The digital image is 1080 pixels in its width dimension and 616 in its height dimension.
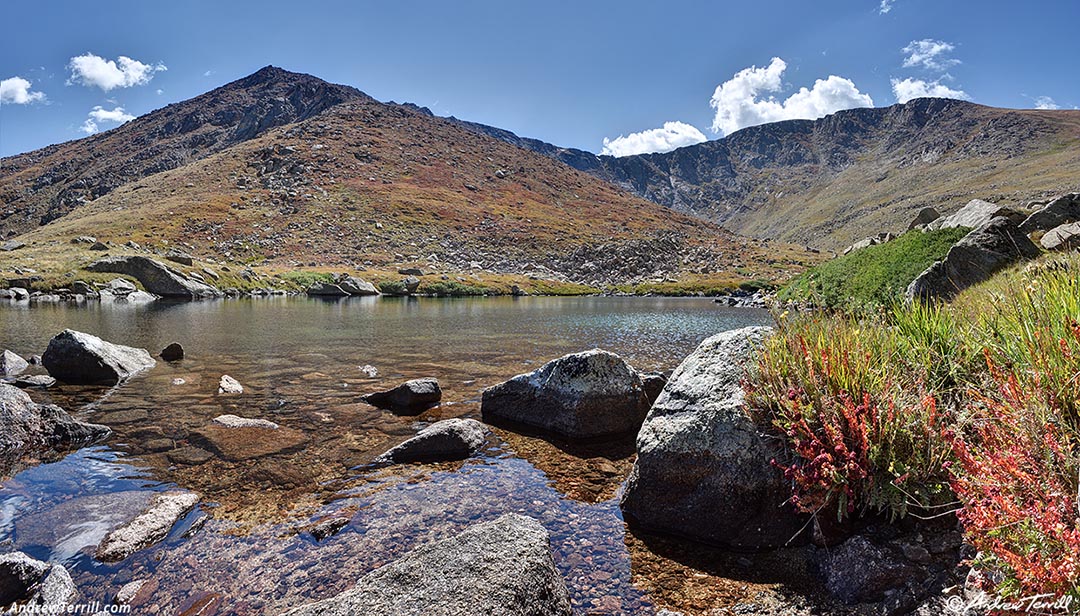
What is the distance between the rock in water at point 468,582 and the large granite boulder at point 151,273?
189 ft

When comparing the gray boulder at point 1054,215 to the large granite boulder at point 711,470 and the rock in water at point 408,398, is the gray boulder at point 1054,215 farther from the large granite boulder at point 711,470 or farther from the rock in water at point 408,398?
the rock in water at point 408,398

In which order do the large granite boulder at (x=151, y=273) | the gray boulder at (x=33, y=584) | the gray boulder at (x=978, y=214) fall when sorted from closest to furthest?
the gray boulder at (x=33, y=584)
the gray boulder at (x=978, y=214)
the large granite boulder at (x=151, y=273)

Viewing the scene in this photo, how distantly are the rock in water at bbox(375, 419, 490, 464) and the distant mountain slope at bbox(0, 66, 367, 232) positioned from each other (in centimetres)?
15410

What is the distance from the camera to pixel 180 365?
651 inches

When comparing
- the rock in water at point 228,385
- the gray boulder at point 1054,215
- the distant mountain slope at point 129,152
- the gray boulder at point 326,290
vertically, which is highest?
the distant mountain slope at point 129,152

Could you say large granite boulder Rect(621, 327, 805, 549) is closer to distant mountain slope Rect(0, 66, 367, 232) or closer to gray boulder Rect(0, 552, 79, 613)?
gray boulder Rect(0, 552, 79, 613)

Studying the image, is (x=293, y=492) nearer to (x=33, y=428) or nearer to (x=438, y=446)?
(x=438, y=446)

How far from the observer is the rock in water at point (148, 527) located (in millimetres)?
5574

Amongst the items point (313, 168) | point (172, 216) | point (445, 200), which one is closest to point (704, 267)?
point (445, 200)

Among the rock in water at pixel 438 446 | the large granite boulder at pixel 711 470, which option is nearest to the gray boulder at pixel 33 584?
the rock in water at pixel 438 446

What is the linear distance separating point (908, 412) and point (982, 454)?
0.79m

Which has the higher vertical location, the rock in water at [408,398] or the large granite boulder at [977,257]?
the large granite boulder at [977,257]

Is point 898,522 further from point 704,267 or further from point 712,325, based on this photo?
point 704,267

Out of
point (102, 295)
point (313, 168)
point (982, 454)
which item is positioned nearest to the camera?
point (982, 454)
